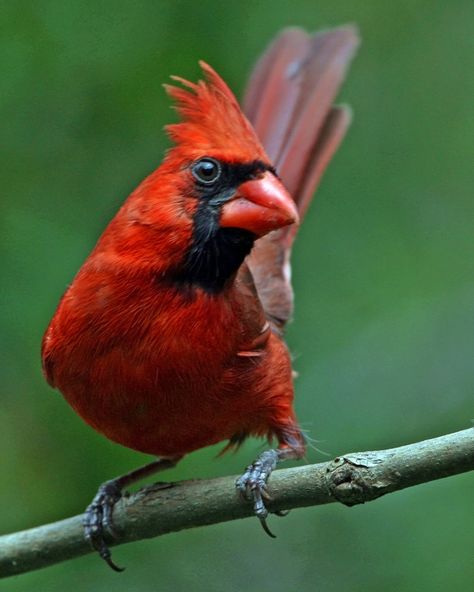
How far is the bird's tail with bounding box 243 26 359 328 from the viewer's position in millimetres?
4805

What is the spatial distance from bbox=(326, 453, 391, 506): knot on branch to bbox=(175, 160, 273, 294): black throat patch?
34.0 inches

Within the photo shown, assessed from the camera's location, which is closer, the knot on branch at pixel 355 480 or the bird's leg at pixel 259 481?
the knot on branch at pixel 355 480

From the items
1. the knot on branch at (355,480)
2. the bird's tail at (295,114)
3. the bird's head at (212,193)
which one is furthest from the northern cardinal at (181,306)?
the bird's tail at (295,114)

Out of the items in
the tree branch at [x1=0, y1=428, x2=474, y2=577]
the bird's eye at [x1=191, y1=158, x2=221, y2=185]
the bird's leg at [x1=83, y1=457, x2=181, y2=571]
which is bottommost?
the bird's leg at [x1=83, y1=457, x2=181, y2=571]

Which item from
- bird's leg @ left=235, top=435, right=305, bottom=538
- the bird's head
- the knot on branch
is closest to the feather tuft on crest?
the bird's head

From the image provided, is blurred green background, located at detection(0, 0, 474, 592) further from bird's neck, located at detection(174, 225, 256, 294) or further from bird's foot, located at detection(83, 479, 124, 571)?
bird's neck, located at detection(174, 225, 256, 294)

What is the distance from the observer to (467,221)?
18.0ft

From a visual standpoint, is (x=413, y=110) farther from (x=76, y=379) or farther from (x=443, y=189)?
(x=76, y=379)

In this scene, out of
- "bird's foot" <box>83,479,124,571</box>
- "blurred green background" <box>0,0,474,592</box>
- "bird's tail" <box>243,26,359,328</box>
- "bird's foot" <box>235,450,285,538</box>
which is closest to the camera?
"bird's foot" <box>235,450,285,538</box>

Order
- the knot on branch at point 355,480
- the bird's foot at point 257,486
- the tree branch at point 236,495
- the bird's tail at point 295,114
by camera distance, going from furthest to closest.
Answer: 1. the bird's tail at point 295,114
2. the bird's foot at point 257,486
3. the knot on branch at point 355,480
4. the tree branch at point 236,495

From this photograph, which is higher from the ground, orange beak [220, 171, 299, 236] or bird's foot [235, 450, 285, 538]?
orange beak [220, 171, 299, 236]

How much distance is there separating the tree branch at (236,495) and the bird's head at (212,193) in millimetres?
655

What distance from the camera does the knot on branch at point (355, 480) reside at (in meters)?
2.76

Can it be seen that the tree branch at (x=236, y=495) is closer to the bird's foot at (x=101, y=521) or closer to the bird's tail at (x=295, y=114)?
the bird's foot at (x=101, y=521)
